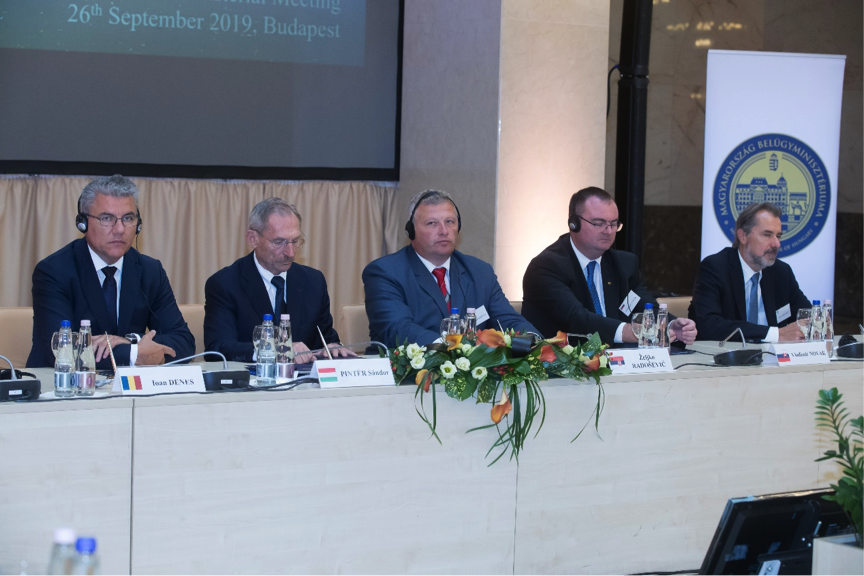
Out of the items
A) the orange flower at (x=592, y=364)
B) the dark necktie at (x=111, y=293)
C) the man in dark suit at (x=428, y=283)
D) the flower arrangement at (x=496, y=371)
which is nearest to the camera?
the flower arrangement at (x=496, y=371)

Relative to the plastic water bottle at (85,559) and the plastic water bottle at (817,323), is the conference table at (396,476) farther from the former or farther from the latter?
the plastic water bottle at (85,559)

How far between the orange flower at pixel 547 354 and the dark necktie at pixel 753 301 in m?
1.94

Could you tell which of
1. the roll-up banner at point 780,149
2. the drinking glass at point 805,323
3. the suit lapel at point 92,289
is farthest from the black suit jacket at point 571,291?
the suit lapel at point 92,289

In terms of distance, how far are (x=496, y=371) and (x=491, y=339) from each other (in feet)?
0.28

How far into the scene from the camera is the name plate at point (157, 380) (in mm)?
2414

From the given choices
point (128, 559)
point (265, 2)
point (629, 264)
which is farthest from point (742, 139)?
point (128, 559)

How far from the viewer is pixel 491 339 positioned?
2648 mm

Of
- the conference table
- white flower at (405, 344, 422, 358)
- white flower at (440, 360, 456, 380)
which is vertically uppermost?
white flower at (405, 344, 422, 358)

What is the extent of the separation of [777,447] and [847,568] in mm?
1838

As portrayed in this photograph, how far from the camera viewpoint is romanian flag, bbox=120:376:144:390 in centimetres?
241

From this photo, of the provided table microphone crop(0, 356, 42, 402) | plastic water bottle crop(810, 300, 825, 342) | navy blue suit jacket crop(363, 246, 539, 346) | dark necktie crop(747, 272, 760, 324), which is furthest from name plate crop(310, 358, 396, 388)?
dark necktie crop(747, 272, 760, 324)

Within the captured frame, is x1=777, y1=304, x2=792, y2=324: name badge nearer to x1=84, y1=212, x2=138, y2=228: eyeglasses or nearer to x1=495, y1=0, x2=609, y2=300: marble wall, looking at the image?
x1=495, y1=0, x2=609, y2=300: marble wall

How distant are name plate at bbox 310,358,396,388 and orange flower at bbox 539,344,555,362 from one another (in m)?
0.39

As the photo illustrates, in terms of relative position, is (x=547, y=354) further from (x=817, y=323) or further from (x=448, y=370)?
(x=817, y=323)
